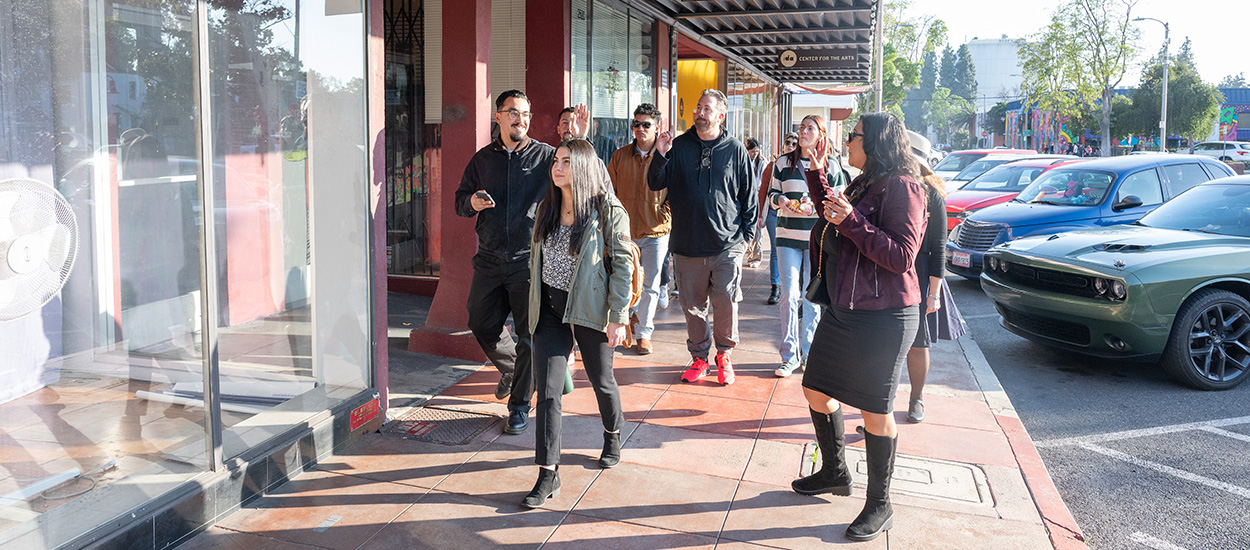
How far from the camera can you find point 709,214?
616cm

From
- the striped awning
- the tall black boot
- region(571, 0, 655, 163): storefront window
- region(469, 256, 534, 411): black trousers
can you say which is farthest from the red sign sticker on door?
the striped awning

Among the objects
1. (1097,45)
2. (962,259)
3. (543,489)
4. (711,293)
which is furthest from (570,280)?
(1097,45)

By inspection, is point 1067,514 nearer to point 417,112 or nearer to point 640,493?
point 640,493

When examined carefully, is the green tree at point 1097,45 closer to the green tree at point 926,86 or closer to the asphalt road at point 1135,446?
the asphalt road at point 1135,446

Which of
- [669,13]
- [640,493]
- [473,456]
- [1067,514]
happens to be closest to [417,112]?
[669,13]

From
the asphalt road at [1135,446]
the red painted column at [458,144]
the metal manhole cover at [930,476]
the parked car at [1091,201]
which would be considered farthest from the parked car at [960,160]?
the metal manhole cover at [930,476]

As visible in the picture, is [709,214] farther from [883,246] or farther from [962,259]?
[962,259]

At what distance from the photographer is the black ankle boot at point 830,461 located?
426 cm

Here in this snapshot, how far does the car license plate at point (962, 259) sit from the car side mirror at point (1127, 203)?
5.39ft

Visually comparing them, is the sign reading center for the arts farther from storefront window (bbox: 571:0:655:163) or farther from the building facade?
the building facade

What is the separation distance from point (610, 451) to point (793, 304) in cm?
238

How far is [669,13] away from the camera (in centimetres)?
1134

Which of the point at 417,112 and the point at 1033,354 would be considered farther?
the point at 417,112

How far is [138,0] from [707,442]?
3581mm
